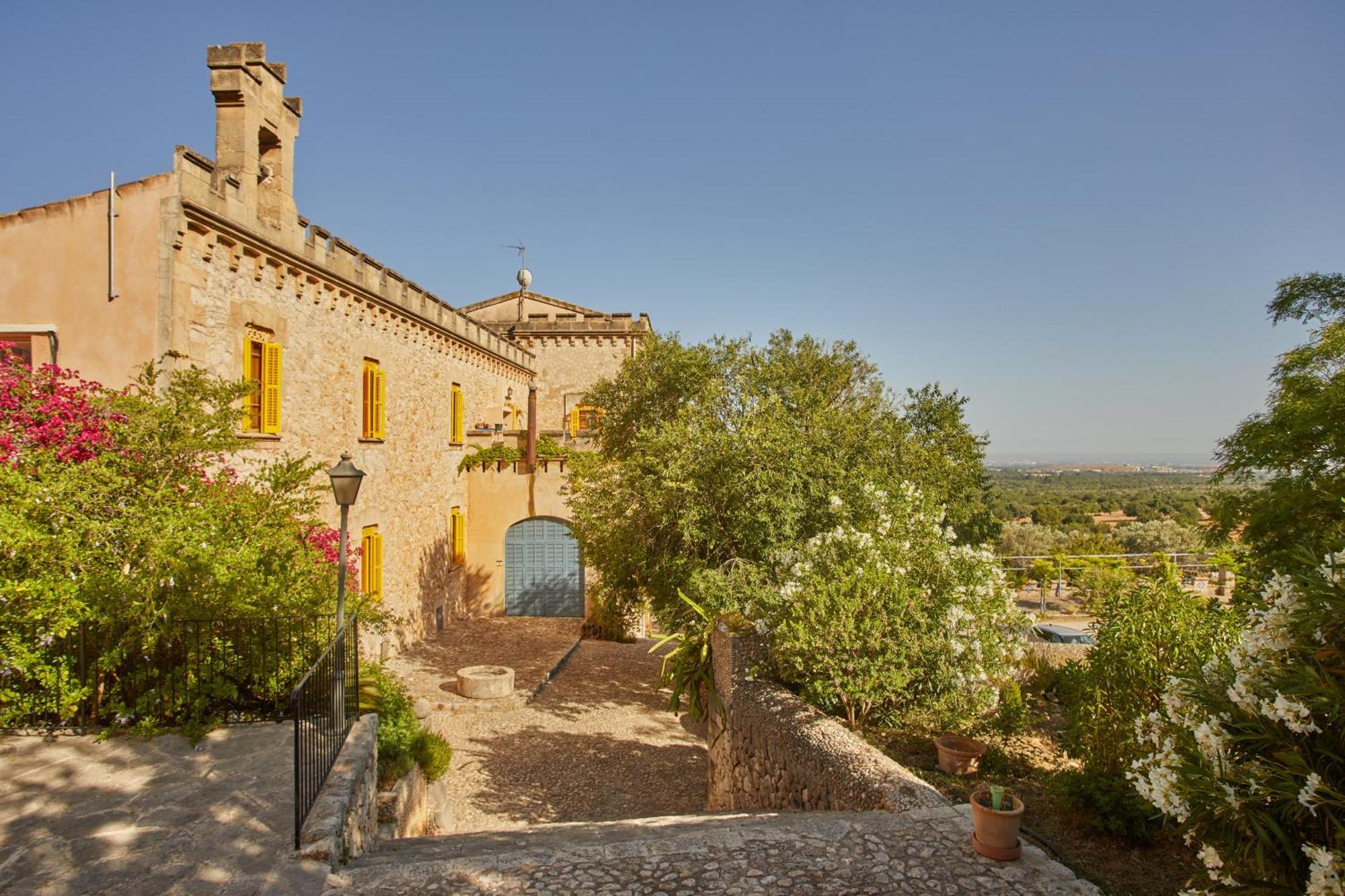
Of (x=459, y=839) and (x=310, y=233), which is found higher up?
(x=310, y=233)

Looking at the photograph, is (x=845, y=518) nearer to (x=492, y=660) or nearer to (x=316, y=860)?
(x=316, y=860)

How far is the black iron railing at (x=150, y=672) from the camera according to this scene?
5.79m

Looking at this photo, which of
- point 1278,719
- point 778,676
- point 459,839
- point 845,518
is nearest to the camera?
point 1278,719

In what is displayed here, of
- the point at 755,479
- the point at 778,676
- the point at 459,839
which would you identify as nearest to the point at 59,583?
the point at 459,839

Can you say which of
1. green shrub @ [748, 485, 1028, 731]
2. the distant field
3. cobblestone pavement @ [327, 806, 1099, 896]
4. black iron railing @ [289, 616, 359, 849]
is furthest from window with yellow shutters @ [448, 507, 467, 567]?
the distant field

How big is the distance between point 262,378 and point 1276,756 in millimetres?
10999

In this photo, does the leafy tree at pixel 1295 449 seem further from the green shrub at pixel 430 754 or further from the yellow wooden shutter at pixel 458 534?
the yellow wooden shutter at pixel 458 534

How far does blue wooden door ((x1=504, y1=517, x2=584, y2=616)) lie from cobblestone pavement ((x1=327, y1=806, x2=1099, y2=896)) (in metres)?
13.2

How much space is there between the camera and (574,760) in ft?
32.3

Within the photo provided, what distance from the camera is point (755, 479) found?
9742mm

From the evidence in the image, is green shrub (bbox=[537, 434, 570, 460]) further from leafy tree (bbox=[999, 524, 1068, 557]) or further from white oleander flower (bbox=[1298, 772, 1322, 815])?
leafy tree (bbox=[999, 524, 1068, 557])

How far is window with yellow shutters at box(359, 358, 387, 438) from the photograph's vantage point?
12.6m

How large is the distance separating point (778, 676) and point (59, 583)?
22.3 ft

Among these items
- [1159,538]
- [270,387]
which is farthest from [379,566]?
[1159,538]
